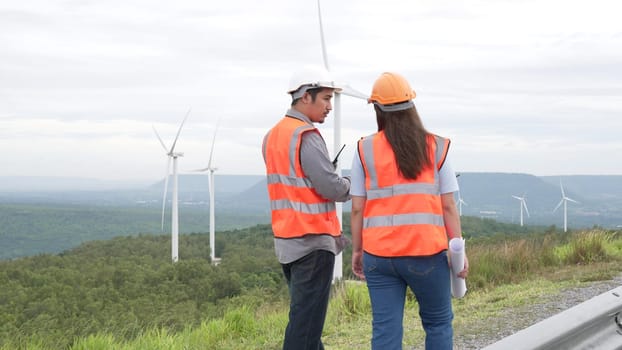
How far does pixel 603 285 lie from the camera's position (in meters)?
8.11

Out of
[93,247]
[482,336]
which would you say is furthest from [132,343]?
[93,247]

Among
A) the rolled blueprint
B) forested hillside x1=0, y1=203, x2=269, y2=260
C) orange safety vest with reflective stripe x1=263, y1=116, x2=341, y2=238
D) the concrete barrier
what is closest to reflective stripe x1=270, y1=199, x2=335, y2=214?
orange safety vest with reflective stripe x1=263, y1=116, x2=341, y2=238

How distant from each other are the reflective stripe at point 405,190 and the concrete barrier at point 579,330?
778mm

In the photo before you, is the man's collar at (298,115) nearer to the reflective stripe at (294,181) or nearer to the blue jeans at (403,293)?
the reflective stripe at (294,181)

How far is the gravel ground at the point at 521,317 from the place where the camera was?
18.8 feet

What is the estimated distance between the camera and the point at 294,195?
4.29 m

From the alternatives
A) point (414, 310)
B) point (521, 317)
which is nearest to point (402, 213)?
point (521, 317)

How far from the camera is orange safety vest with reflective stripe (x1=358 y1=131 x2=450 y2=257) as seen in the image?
385 cm

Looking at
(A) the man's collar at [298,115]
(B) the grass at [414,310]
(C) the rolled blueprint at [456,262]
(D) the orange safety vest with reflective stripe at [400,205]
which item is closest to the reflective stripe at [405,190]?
(D) the orange safety vest with reflective stripe at [400,205]

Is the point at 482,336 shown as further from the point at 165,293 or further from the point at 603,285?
the point at 165,293

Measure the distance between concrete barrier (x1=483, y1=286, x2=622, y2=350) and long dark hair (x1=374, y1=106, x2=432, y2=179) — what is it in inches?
35.0

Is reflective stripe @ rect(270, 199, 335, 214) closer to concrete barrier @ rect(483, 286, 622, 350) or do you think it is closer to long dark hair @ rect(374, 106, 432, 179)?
long dark hair @ rect(374, 106, 432, 179)

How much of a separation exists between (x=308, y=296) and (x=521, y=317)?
279 cm

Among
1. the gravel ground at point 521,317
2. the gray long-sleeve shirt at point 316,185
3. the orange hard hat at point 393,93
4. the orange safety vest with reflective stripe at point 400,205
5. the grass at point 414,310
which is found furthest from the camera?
the grass at point 414,310
